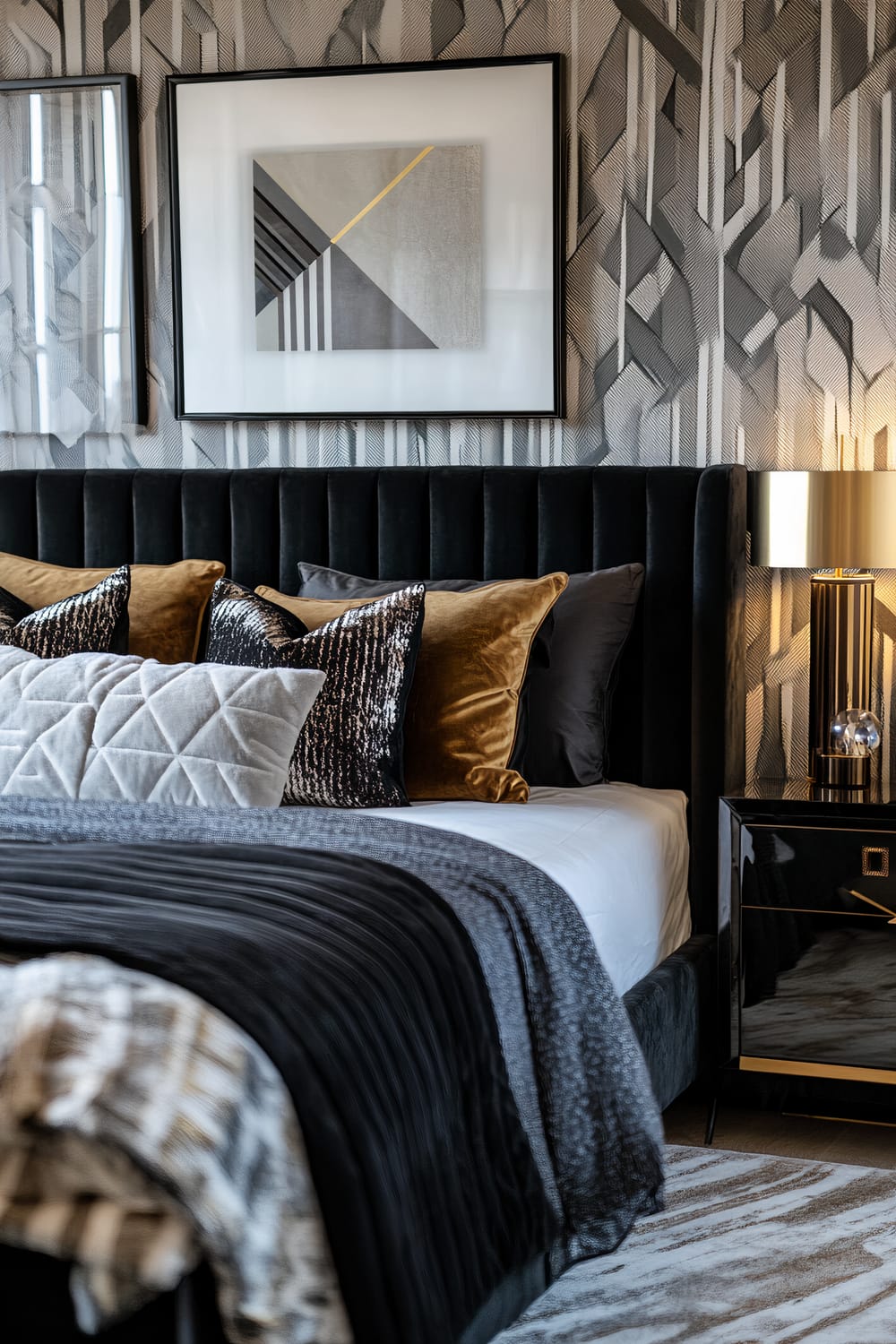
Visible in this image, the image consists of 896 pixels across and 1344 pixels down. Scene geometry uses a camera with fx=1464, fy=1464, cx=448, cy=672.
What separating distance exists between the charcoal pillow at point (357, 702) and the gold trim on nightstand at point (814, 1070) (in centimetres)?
86

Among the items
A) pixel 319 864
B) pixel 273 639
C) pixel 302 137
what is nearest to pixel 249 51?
pixel 302 137

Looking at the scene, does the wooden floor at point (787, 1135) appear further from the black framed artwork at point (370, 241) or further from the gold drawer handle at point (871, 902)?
the black framed artwork at point (370, 241)

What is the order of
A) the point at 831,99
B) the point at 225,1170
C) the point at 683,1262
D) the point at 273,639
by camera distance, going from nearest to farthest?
the point at 225,1170
the point at 683,1262
the point at 273,639
the point at 831,99

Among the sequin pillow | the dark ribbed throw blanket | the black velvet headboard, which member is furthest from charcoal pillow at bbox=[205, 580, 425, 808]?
the black velvet headboard

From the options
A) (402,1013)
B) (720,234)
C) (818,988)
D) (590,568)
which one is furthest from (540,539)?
(402,1013)

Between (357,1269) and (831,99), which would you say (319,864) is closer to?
(357,1269)

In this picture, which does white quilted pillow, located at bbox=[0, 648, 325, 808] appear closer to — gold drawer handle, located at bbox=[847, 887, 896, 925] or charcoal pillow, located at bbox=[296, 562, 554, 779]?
charcoal pillow, located at bbox=[296, 562, 554, 779]

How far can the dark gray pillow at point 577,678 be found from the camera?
121 inches

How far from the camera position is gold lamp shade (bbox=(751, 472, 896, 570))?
9.67 ft

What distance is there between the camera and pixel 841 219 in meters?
3.21

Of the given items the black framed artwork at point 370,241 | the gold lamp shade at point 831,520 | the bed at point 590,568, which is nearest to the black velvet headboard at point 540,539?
the bed at point 590,568

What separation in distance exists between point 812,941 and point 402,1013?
4.21 ft

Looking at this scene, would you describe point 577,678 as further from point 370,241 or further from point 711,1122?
point 370,241

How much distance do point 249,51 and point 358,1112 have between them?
284 cm
